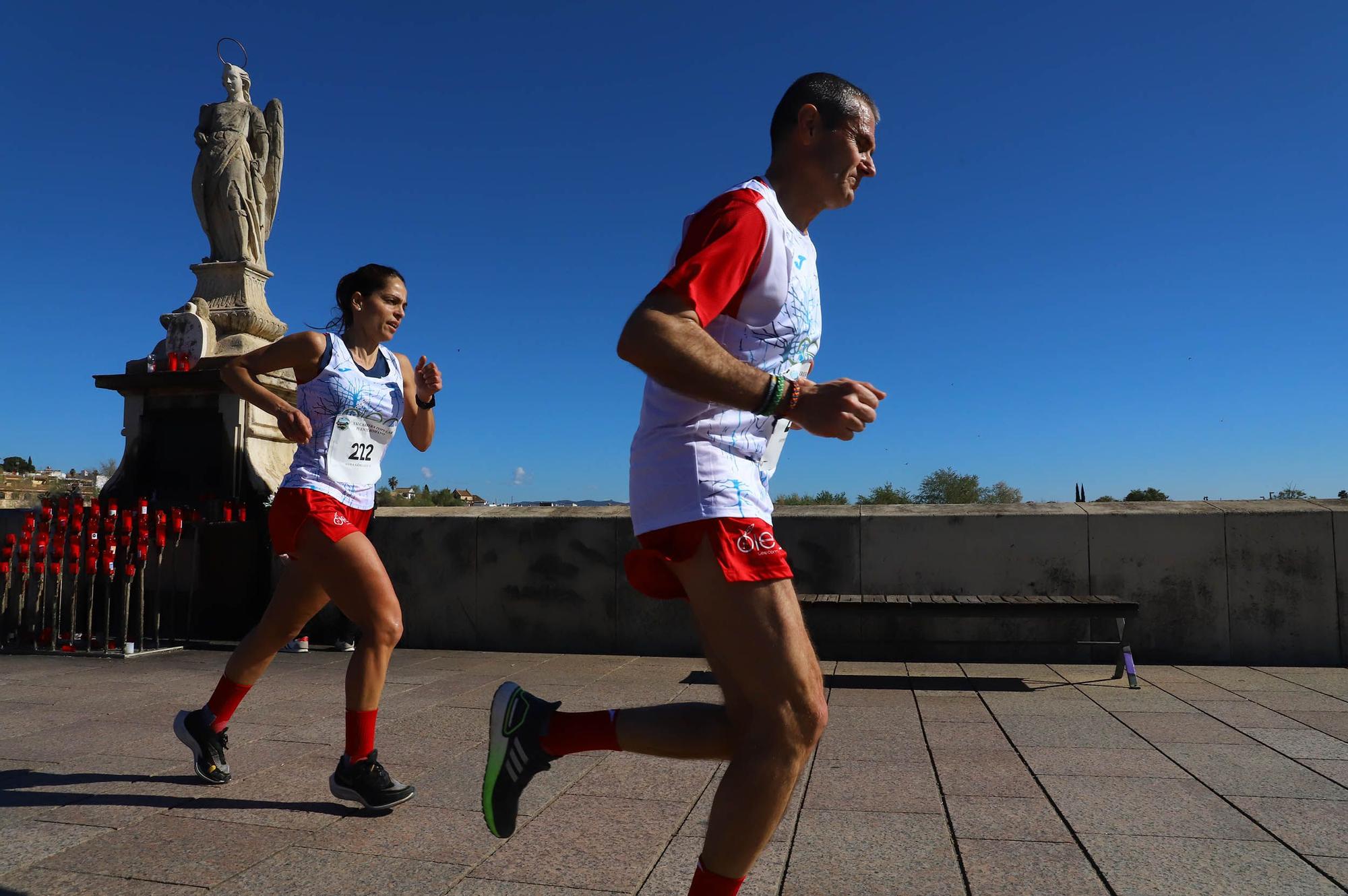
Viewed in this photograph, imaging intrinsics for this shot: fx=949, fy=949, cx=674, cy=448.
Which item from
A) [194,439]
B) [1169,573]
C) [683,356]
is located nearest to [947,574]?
[1169,573]

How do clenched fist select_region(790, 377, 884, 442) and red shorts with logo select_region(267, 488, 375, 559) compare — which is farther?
red shorts with logo select_region(267, 488, 375, 559)

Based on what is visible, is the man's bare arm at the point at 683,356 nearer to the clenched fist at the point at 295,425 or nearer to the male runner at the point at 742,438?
the male runner at the point at 742,438

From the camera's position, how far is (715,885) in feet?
5.98

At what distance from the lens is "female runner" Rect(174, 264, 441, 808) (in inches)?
130

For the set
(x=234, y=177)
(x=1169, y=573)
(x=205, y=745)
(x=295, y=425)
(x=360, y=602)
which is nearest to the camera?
(x=360, y=602)

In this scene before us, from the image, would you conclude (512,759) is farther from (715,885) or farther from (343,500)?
(343,500)

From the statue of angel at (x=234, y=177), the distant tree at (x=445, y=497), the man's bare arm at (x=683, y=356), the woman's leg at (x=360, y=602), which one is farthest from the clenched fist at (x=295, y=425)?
the distant tree at (x=445, y=497)

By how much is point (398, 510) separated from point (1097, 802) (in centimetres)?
602

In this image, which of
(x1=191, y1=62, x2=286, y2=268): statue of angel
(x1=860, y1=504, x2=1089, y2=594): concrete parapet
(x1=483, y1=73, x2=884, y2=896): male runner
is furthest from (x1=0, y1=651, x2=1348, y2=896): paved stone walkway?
(x1=191, y1=62, x2=286, y2=268): statue of angel

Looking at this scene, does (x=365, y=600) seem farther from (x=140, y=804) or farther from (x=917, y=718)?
(x=917, y=718)

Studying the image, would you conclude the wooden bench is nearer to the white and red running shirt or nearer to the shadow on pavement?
the shadow on pavement

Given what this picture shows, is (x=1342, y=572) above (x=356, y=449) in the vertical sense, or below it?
below

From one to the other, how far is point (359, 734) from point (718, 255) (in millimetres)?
2284

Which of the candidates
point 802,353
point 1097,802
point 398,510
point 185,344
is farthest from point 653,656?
point 802,353
